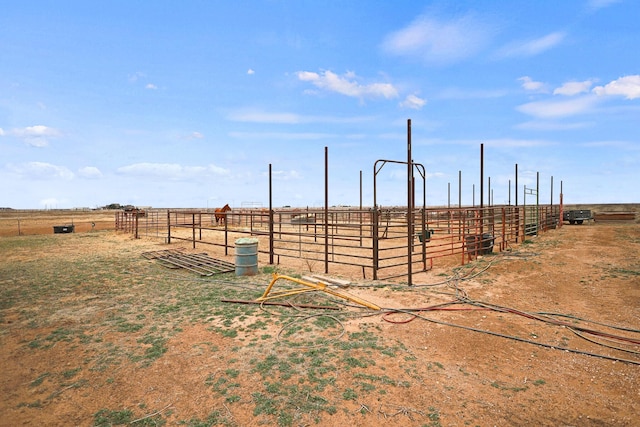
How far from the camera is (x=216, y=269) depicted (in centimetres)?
1027

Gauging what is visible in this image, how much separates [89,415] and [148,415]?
635mm

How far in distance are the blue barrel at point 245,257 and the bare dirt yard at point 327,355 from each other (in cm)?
140

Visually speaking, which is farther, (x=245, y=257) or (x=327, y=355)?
(x=245, y=257)

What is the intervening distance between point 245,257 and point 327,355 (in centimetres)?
566

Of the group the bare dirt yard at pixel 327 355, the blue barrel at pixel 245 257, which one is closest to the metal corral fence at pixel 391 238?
the blue barrel at pixel 245 257

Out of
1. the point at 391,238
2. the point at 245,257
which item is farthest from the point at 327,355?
the point at 245,257

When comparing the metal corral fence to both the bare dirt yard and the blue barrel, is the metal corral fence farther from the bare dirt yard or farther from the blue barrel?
the bare dirt yard

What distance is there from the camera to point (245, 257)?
9.50m

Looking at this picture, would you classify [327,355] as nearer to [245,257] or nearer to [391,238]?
[391,238]

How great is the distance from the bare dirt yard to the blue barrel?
140 centimetres

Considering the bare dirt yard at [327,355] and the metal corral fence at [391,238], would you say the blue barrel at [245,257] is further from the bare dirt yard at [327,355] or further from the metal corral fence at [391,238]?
the bare dirt yard at [327,355]

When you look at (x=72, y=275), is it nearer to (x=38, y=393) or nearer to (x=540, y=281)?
(x=38, y=393)

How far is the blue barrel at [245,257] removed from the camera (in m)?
9.45

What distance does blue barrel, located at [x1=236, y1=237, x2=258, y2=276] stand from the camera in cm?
945
